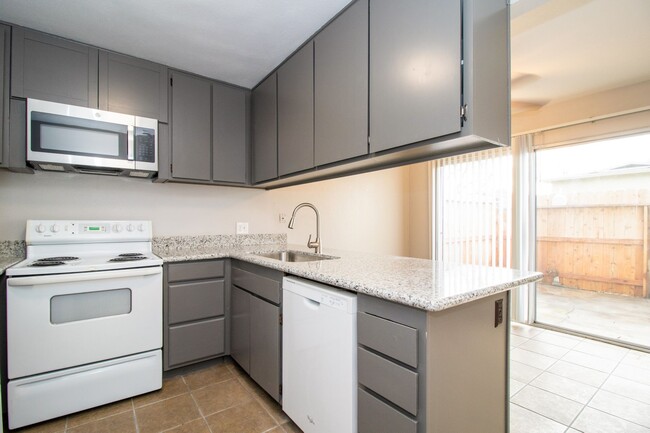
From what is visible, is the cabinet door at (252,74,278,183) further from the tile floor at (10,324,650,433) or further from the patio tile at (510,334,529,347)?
the patio tile at (510,334,529,347)

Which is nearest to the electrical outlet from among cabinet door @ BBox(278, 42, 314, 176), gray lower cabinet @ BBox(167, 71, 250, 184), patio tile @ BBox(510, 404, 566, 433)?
gray lower cabinet @ BBox(167, 71, 250, 184)

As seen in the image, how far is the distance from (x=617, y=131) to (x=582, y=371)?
2.29 m

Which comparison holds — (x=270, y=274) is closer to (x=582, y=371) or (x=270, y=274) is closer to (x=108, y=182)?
(x=108, y=182)

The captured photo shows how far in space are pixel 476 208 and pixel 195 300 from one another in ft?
10.7

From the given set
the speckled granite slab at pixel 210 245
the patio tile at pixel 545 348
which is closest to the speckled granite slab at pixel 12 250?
the speckled granite slab at pixel 210 245

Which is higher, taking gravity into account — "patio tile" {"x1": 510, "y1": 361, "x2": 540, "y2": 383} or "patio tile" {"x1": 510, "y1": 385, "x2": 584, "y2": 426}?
"patio tile" {"x1": 510, "y1": 385, "x2": 584, "y2": 426}

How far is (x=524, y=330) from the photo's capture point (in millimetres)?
3283

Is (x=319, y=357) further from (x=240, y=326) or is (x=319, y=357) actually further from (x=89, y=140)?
(x=89, y=140)

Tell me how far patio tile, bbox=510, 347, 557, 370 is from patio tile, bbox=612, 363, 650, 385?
42cm

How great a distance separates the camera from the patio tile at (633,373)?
226cm

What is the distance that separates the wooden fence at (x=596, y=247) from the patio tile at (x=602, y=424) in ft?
6.22

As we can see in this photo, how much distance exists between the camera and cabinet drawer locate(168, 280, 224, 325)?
7.04 ft

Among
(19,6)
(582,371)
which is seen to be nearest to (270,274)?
(19,6)

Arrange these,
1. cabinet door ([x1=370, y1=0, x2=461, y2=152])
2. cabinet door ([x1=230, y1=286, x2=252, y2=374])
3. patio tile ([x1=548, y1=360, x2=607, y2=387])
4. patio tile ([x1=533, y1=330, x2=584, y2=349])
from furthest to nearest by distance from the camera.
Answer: patio tile ([x1=533, y1=330, x2=584, y2=349]) < patio tile ([x1=548, y1=360, x2=607, y2=387]) < cabinet door ([x1=230, y1=286, x2=252, y2=374]) < cabinet door ([x1=370, y1=0, x2=461, y2=152])
